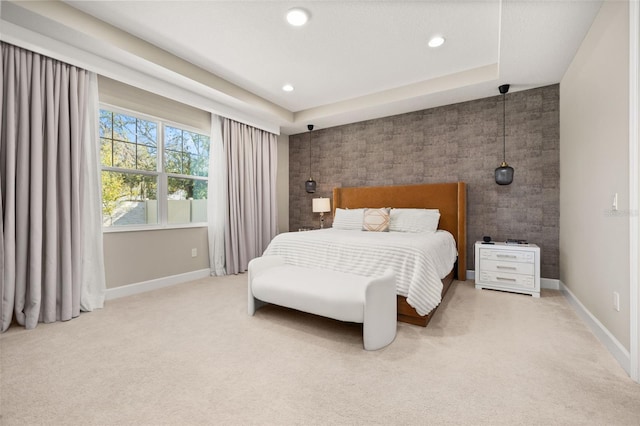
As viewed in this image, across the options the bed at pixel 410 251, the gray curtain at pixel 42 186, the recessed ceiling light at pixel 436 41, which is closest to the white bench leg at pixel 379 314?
the bed at pixel 410 251

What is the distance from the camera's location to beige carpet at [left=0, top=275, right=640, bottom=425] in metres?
1.30

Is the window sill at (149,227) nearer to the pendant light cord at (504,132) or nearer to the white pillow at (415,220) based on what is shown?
the white pillow at (415,220)

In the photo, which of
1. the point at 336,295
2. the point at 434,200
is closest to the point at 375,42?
the point at 434,200

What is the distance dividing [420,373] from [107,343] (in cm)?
217

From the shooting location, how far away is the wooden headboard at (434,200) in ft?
12.1

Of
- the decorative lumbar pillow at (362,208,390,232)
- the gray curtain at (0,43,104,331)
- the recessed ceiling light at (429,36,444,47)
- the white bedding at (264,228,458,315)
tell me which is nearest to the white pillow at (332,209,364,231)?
the decorative lumbar pillow at (362,208,390,232)

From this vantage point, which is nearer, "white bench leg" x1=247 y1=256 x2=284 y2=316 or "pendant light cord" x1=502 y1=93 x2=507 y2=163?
"white bench leg" x1=247 y1=256 x2=284 y2=316

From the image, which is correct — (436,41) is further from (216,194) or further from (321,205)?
(216,194)

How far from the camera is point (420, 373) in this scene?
5.28ft

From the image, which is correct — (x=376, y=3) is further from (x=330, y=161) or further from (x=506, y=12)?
(x=330, y=161)

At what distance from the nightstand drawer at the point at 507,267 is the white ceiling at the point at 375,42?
6.85 ft

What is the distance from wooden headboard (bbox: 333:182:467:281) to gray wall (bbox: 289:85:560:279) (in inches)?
6.6

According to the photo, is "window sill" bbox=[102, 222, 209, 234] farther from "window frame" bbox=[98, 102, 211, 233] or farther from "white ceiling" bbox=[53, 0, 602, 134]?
"white ceiling" bbox=[53, 0, 602, 134]

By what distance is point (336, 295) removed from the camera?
6.57 feet
